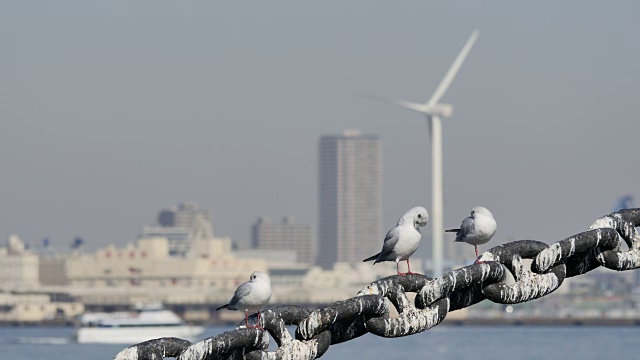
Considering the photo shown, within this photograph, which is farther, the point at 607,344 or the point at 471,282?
the point at 607,344

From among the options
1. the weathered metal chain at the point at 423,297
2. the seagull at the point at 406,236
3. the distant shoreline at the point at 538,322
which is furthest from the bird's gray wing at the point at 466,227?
the distant shoreline at the point at 538,322

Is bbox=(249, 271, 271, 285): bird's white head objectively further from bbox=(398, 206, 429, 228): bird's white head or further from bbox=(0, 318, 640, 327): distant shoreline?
bbox=(0, 318, 640, 327): distant shoreline

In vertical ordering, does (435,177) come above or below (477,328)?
above

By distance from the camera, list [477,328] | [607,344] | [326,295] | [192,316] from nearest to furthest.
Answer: [607,344] → [477,328] → [192,316] → [326,295]

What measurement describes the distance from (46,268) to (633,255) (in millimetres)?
153435

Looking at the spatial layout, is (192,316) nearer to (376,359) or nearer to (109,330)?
(109,330)

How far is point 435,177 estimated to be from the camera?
107 metres

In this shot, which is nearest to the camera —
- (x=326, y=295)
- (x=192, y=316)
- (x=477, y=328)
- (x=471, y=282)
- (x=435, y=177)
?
(x=471, y=282)

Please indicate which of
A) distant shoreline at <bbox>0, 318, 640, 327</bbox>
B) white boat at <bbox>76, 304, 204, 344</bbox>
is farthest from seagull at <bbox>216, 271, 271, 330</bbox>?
distant shoreline at <bbox>0, 318, 640, 327</bbox>

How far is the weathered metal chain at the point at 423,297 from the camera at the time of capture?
353 cm

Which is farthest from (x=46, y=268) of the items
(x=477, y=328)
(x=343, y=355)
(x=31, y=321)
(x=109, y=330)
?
(x=343, y=355)

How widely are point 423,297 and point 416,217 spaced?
0.78 metres

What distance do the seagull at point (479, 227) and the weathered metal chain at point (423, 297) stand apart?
0.60m

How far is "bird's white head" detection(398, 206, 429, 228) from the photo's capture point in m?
4.48
